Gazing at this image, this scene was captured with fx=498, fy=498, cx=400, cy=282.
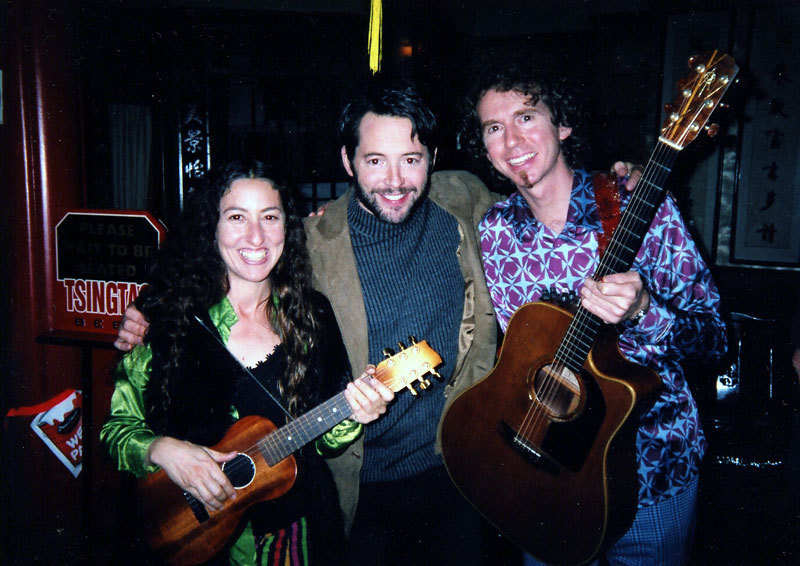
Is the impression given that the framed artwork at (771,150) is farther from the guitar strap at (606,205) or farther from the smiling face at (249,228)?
the smiling face at (249,228)

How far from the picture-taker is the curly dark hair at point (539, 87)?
1957mm

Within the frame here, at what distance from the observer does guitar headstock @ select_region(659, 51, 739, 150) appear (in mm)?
1502

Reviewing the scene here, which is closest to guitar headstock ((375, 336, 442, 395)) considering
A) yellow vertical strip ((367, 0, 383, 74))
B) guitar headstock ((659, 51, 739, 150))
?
guitar headstock ((659, 51, 739, 150))

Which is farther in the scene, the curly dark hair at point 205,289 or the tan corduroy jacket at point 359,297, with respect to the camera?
the tan corduroy jacket at point 359,297

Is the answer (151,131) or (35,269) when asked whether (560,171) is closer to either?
(35,269)

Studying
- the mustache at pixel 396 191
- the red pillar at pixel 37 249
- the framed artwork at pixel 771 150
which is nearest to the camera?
the mustache at pixel 396 191

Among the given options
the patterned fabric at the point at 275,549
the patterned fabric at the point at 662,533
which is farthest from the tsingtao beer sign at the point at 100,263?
the patterned fabric at the point at 662,533

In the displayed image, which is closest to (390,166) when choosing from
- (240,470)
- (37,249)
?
(240,470)

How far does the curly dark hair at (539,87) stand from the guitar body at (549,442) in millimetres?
757

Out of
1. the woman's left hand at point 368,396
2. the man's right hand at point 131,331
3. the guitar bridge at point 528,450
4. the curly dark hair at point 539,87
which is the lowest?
the guitar bridge at point 528,450

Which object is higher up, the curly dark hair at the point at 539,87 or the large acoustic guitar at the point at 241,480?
the curly dark hair at the point at 539,87

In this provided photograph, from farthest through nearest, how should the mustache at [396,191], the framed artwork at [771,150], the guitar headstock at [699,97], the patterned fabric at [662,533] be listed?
the framed artwork at [771,150] → the mustache at [396,191] → the patterned fabric at [662,533] → the guitar headstock at [699,97]

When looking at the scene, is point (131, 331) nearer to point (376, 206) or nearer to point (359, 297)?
point (359, 297)

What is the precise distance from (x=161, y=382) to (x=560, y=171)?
1720 millimetres
